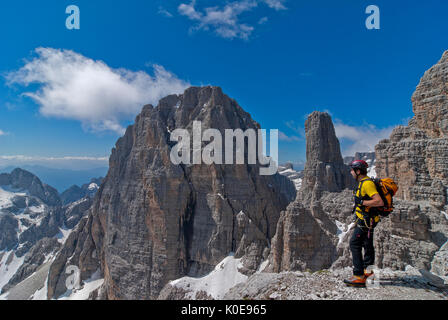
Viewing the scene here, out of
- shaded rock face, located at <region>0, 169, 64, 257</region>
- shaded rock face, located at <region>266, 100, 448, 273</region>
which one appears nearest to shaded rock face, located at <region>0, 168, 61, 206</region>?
shaded rock face, located at <region>0, 169, 64, 257</region>

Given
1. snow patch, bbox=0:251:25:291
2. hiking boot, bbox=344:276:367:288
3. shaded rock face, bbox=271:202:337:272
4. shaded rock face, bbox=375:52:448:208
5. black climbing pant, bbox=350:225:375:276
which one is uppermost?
shaded rock face, bbox=375:52:448:208

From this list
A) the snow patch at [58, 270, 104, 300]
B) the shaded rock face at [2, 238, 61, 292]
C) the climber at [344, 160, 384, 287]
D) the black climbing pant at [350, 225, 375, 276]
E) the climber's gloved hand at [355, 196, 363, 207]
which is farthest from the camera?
the shaded rock face at [2, 238, 61, 292]

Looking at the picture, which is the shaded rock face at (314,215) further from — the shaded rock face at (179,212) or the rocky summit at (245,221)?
the shaded rock face at (179,212)

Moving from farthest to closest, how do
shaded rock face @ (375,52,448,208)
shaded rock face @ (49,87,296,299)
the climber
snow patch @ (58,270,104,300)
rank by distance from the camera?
snow patch @ (58,270,104,300) < shaded rock face @ (49,87,296,299) < shaded rock face @ (375,52,448,208) < the climber

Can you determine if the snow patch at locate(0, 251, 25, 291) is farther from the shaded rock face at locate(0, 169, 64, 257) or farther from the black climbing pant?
the black climbing pant

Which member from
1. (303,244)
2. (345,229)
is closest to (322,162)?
(345,229)
